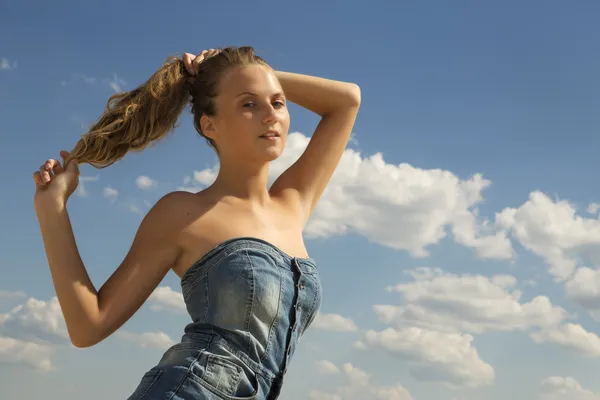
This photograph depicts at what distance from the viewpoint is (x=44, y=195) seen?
11.9ft

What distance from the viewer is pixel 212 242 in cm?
353

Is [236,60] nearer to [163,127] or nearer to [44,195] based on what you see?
[163,127]

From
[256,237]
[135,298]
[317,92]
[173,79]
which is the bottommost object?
[135,298]

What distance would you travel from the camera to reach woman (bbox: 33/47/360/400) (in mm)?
3309

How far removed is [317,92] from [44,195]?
5.52ft

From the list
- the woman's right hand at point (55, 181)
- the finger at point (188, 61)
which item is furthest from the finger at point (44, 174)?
the finger at point (188, 61)

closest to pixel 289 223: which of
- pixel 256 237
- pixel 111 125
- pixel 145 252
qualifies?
pixel 256 237

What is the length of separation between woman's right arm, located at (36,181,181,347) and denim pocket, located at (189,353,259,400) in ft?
1.80

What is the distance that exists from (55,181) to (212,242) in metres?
0.84

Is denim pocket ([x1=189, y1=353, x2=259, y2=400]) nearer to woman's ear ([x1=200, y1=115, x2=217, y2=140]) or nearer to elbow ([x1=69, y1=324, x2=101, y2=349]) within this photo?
elbow ([x1=69, y1=324, x2=101, y2=349])

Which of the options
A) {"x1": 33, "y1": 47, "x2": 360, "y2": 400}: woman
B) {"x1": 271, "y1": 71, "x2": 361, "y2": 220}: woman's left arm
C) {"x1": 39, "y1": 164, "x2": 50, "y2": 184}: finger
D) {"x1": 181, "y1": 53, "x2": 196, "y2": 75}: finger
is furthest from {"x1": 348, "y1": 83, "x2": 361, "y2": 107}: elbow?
{"x1": 39, "y1": 164, "x2": 50, "y2": 184}: finger

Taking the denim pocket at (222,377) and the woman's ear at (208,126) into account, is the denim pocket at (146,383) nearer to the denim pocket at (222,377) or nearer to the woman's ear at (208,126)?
the denim pocket at (222,377)

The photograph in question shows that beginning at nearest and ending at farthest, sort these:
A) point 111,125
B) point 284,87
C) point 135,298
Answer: point 135,298 < point 111,125 < point 284,87

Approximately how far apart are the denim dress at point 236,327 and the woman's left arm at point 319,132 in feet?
2.59
